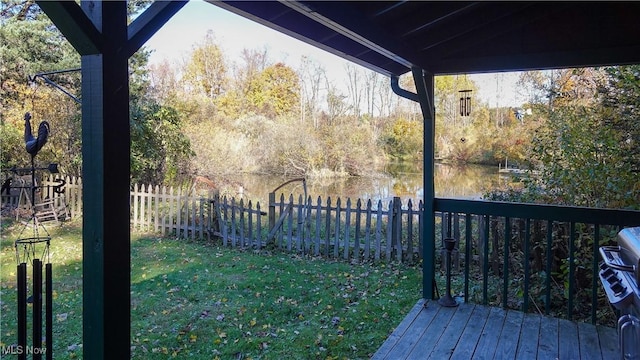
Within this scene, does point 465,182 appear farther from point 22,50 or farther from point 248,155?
point 22,50

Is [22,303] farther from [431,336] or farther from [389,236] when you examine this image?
[389,236]

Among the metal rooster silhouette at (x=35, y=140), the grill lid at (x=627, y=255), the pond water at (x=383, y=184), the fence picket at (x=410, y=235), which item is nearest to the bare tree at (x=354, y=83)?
the pond water at (x=383, y=184)

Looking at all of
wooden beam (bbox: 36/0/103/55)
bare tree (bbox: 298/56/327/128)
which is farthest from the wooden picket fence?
bare tree (bbox: 298/56/327/128)

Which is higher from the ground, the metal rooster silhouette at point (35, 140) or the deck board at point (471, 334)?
the metal rooster silhouette at point (35, 140)

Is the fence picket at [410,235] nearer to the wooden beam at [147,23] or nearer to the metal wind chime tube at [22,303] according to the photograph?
the metal wind chime tube at [22,303]

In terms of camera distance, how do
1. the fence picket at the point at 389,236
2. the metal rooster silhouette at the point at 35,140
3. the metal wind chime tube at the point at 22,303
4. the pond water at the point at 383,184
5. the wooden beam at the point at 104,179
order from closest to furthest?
the wooden beam at the point at 104,179 < the metal wind chime tube at the point at 22,303 < the metal rooster silhouette at the point at 35,140 < the fence picket at the point at 389,236 < the pond water at the point at 383,184

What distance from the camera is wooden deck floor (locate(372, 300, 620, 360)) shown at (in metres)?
2.60

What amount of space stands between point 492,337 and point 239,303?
226cm

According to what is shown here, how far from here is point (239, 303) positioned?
404 centimetres

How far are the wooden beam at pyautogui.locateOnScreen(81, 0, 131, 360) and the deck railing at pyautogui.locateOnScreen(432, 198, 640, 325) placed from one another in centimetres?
278

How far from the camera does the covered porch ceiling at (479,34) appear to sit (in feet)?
7.77

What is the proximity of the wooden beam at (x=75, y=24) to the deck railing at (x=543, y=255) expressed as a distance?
9.67ft

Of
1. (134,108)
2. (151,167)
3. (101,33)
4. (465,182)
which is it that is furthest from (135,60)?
(101,33)

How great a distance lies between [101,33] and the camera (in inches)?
47.4
